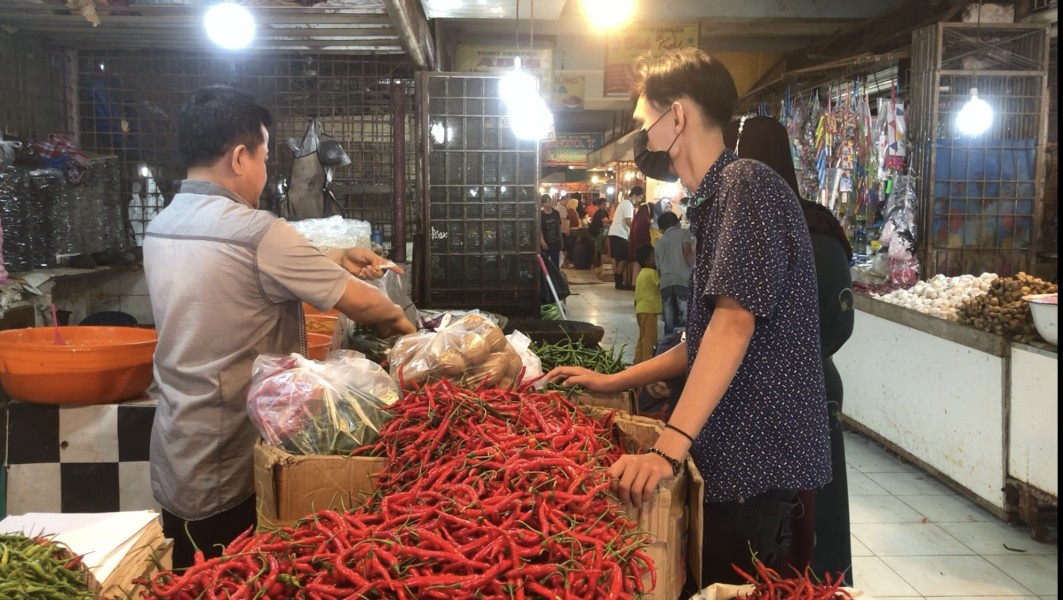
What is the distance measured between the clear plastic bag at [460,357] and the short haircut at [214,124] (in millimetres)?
827

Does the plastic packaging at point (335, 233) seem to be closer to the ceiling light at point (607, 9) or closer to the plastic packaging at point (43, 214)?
the plastic packaging at point (43, 214)

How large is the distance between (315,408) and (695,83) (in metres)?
Result: 1.30

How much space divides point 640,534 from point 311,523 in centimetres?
68

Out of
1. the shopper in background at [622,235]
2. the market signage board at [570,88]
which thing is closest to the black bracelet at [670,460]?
the market signage board at [570,88]

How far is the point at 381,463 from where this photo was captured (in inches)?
74.1

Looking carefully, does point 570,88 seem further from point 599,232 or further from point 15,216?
point 599,232

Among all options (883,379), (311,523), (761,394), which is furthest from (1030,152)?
(311,523)

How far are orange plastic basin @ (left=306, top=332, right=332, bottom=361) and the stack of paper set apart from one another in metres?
1.20

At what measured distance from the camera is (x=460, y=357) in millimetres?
2225

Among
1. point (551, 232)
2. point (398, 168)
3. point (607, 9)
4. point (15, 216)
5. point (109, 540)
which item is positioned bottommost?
point (109, 540)

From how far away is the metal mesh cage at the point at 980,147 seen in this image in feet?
20.9

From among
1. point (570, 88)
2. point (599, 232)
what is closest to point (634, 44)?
point (570, 88)

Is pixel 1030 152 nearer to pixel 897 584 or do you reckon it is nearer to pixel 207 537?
pixel 897 584

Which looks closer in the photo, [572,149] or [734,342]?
[734,342]
